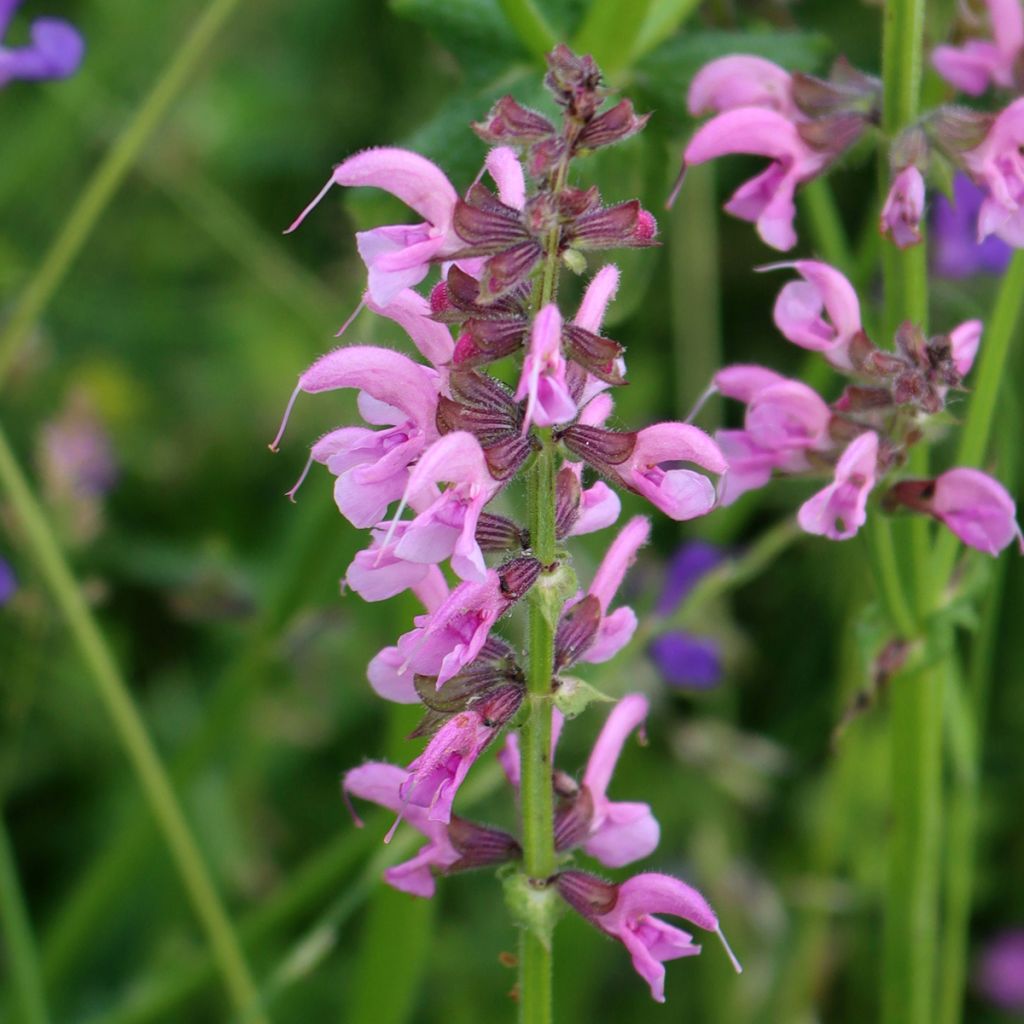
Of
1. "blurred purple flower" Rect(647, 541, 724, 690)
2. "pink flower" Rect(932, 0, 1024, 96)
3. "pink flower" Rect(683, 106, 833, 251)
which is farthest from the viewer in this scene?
"blurred purple flower" Rect(647, 541, 724, 690)

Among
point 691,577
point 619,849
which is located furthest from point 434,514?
point 691,577

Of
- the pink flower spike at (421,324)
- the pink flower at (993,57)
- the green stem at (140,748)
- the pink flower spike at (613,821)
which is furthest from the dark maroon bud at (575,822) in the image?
the pink flower at (993,57)

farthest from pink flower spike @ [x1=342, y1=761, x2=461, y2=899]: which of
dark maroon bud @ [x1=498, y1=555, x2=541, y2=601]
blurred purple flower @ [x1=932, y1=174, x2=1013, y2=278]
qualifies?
blurred purple flower @ [x1=932, y1=174, x2=1013, y2=278]

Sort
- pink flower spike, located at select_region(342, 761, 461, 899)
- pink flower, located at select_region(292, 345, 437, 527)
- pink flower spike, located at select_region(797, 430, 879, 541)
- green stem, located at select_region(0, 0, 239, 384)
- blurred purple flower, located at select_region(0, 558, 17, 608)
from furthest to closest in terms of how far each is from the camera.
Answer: blurred purple flower, located at select_region(0, 558, 17, 608) → green stem, located at select_region(0, 0, 239, 384) → pink flower spike, located at select_region(797, 430, 879, 541) → pink flower spike, located at select_region(342, 761, 461, 899) → pink flower, located at select_region(292, 345, 437, 527)

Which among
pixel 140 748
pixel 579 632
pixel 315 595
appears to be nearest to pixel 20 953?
pixel 140 748

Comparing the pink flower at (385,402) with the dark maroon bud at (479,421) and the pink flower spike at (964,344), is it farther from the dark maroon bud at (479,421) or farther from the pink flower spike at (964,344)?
the pink flower spike at (964,344)

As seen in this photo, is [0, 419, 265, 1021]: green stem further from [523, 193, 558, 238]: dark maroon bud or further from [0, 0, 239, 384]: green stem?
[523, 193, 558, 238]: dark maroon bud

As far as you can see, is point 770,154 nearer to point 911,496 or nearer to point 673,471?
point 911,496

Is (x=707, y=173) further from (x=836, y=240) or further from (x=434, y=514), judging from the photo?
(x=434, y=514)
